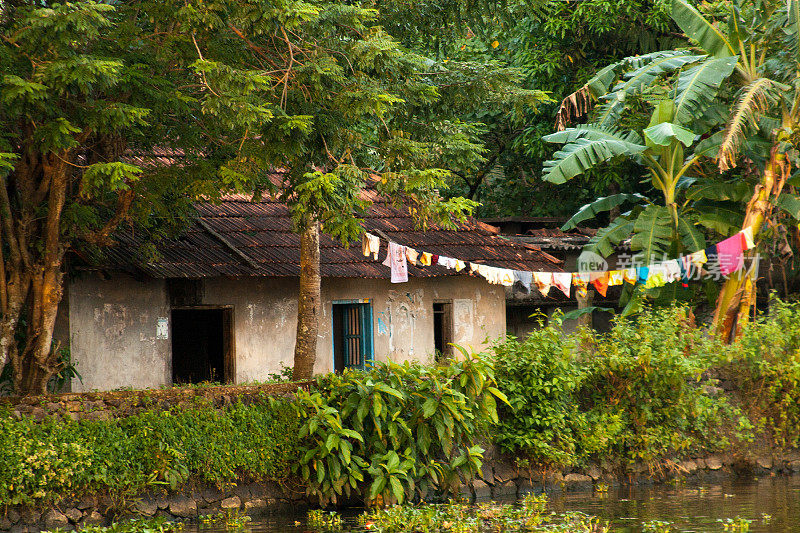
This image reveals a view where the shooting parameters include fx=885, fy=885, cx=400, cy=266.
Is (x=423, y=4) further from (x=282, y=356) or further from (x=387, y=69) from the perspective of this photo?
(x=282, y=356)

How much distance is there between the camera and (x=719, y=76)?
42.9ft

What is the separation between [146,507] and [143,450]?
60 centimetres

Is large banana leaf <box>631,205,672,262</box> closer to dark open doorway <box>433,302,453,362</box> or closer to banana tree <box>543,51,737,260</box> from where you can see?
banana tree <box>543,51,737,260</box>

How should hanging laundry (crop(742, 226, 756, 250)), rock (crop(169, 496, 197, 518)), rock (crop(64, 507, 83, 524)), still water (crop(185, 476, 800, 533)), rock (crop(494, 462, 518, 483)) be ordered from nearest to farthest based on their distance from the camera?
rock (crop(64, 507, 83, 524)) < still water (crop(185, 476, 800, 533)) < rock (crop(169, 496, 197, 518)) < rock (crop(494, 462, 518, 483)) < hanging laundry (crop(742, 226, 756, 250))

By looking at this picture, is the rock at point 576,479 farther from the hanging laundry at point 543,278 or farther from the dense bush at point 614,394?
the hanging laundry at point 543,278

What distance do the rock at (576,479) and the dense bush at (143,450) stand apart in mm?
3959

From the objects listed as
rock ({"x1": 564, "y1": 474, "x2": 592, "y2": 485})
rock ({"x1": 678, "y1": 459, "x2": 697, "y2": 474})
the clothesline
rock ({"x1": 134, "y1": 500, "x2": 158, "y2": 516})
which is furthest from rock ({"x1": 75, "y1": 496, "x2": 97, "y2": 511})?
rock ({"x1": 678, "y1": 459, "x2": 697, "y2": 474})

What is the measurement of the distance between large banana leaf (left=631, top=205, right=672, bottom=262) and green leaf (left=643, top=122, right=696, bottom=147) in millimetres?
1686

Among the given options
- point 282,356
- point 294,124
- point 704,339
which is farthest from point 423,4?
point 704,339

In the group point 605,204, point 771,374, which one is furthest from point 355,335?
point 771,374

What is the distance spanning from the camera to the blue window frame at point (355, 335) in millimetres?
13641

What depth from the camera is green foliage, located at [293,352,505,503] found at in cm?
1002

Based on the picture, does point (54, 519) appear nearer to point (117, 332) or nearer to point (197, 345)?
point (117, 332)

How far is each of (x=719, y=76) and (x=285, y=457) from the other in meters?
8.35
